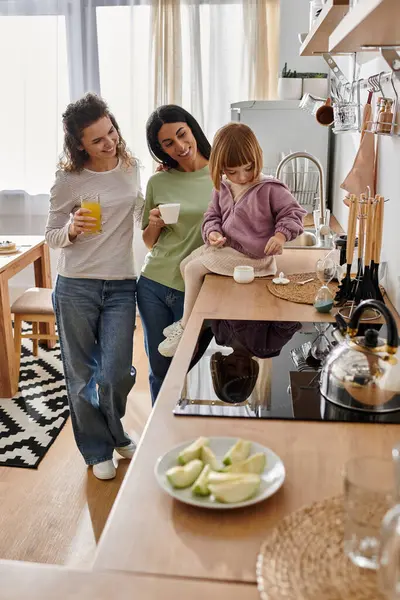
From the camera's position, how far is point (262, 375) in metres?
1.55

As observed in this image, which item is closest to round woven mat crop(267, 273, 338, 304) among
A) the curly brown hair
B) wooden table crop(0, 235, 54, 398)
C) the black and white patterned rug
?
the curly brown hair

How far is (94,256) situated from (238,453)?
5.13ft

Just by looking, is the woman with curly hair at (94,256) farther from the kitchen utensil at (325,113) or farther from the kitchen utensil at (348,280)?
the kitchen utensil at (325,113)

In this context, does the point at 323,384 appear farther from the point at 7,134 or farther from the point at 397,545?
the point at 7,134

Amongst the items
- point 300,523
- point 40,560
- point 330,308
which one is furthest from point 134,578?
point 40,560

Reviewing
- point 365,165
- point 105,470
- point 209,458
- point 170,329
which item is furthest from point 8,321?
point 209,458

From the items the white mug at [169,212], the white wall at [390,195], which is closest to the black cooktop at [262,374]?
the white wall at [390,195]

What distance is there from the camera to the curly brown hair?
94.8 inches

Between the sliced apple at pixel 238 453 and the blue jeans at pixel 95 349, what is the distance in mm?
1517

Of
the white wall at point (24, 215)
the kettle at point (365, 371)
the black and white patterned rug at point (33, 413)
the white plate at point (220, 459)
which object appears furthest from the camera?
the white wall at point (24, 215)

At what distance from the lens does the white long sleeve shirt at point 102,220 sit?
2533mm

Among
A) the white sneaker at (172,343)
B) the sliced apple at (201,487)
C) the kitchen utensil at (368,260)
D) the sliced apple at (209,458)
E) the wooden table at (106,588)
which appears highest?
the kitchen utensil at (368,260)

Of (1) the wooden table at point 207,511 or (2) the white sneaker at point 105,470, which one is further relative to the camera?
(2) the white sneaker at point 105,470

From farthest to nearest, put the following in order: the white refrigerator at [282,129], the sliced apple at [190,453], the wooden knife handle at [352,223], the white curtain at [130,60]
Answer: the white curtain at [130,60] → the white refrigerator at [282,129] → the wooden knife handle at [352,223] → the sliced apple at [190,453]
